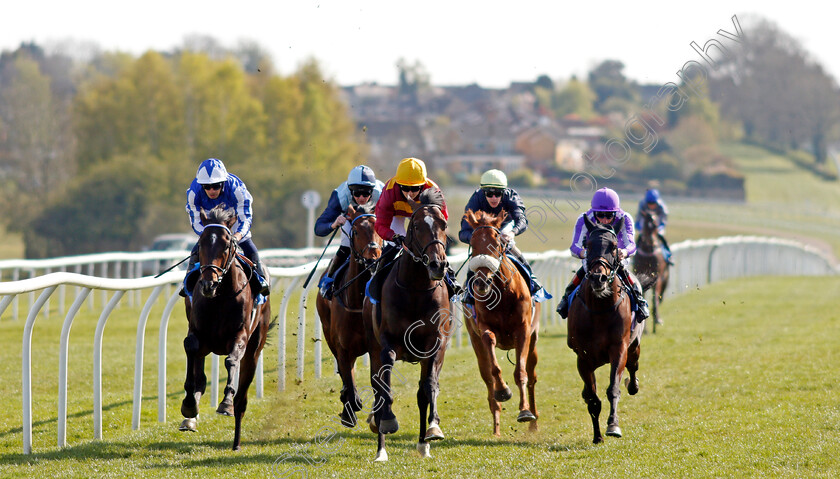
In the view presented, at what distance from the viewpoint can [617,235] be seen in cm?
709

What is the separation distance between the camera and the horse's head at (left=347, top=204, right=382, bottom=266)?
6.60 m

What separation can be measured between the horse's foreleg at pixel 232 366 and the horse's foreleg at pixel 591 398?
213 cm

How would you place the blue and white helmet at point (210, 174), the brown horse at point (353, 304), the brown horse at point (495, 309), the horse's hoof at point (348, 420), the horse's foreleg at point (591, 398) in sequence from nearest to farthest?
the blue and white helmet at point (210, 174) < the horse's foreleg at point (591, 398) < the brown horse at point (353, 304) < the horse's hoof at point (348, 420) < the brown horse at point (495, 309)

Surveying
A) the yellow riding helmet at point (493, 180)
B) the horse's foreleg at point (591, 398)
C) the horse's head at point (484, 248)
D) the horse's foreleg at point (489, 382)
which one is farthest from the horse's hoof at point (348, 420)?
the yellow riding helmet at point (493, 180)

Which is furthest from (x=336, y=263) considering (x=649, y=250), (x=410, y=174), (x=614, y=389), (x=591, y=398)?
(x=649, y=250)

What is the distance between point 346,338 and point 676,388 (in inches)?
133

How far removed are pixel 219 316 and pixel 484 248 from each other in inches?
70.9

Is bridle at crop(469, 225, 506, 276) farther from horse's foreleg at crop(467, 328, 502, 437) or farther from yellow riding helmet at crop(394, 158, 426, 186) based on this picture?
yellow riding helmet at crop(394, 158, 426, 186)

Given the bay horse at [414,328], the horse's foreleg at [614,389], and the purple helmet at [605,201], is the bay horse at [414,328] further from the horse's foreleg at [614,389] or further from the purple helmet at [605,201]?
the purple helmet at [605,201]

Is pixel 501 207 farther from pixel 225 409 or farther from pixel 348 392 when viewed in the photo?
pixel 225 409

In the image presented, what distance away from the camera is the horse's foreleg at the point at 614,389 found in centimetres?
648

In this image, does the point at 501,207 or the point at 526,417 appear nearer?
the point at 526,417

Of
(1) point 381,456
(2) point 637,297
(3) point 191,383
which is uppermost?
(2) point 637,297

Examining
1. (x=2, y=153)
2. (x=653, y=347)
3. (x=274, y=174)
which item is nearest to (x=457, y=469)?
(x=653, y=347)
